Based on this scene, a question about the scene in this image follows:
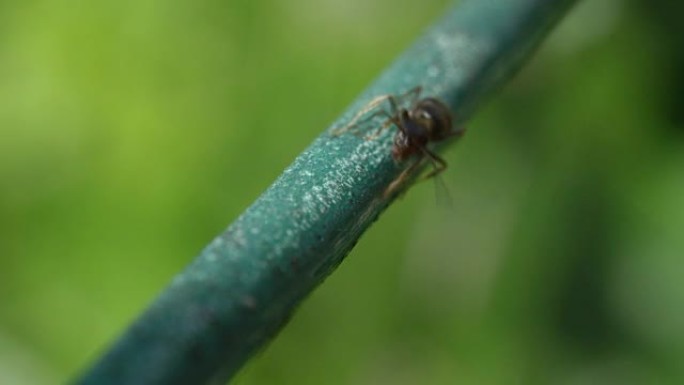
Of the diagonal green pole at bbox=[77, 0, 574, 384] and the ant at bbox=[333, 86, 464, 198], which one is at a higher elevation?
the ant at bbox=[333, 86, 464, 198]

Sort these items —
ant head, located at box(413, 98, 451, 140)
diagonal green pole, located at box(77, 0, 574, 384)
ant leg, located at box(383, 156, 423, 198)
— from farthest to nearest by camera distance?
ant head, located at box(413, 98, 451, 140) < ant leg, located at box(383, 156, 423, 198) < diagonal green pole, located at box(77, 0, 574, 384)

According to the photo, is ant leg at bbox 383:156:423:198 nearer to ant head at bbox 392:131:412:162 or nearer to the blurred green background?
ant head at bbox 392:131:412:162

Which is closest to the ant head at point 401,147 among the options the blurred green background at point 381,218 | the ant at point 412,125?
the ant at point 412,125

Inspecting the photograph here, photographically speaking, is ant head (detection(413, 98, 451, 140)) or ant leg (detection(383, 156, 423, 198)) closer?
ant leg (detection(383, 156, 423, 198))

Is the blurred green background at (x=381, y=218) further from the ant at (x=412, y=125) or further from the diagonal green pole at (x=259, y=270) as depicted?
the diagonal green pole at (x=259, y=270)

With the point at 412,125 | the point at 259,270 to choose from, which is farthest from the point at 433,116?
the point at 259,270

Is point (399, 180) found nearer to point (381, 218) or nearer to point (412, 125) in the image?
point (412, 125)

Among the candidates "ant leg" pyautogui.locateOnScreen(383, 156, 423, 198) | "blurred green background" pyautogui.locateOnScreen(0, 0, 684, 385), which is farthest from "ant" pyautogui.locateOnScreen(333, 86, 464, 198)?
"blurred green background" pyautogui.locateOnScreen(0, 0, 684, 385)
